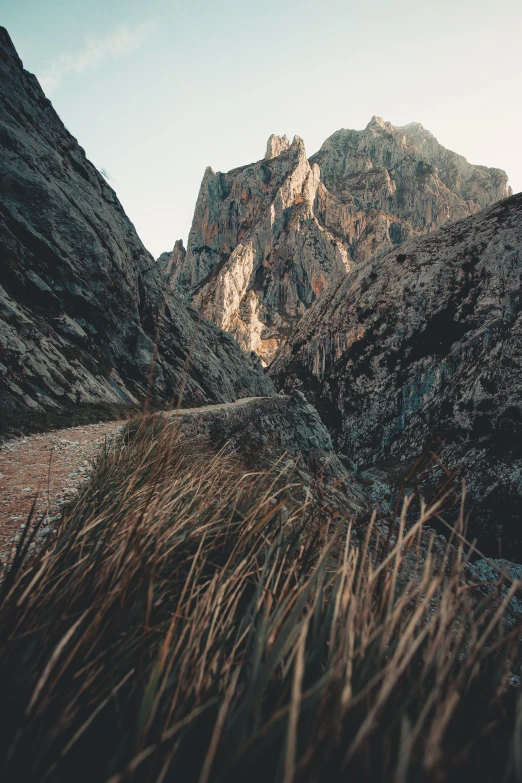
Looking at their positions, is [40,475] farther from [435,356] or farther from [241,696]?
[435,356]

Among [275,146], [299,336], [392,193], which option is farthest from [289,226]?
[299,336]

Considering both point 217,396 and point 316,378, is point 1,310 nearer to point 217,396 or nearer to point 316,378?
point 217,396

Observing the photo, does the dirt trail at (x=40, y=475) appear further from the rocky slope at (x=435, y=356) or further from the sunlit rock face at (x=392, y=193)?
the sunlit rock face at (x=392, y=193)

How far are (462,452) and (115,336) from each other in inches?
1503

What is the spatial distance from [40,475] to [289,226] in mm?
147563

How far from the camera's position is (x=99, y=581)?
1860 mm

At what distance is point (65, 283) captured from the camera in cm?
2411

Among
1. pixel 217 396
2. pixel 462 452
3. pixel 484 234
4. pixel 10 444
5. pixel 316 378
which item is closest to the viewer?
pixel 10 444

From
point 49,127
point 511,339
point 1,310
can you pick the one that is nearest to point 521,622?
point 1,310

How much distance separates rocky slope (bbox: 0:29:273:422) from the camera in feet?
55.1

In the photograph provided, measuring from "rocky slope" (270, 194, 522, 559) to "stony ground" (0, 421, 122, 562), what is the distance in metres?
33.9

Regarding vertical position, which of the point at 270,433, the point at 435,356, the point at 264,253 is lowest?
the point at 270,433

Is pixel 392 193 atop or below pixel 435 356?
atop

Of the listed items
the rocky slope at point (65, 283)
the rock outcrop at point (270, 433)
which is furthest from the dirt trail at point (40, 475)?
the rocky slope at point (65, 283)
